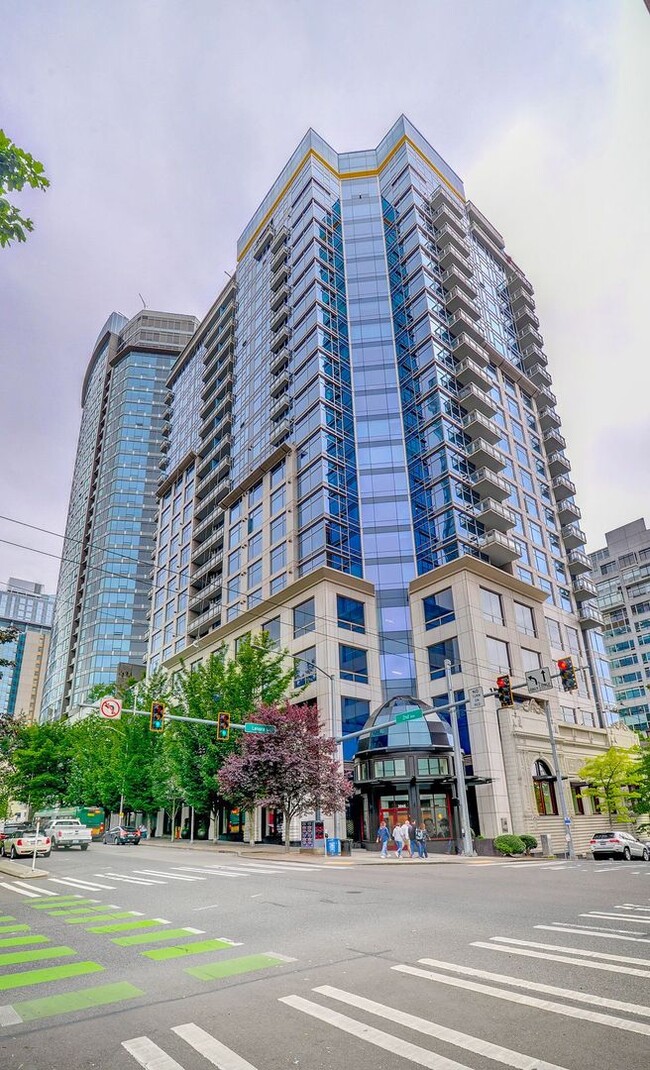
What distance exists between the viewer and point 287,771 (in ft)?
115

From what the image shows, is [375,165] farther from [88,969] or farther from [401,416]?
[88,969]

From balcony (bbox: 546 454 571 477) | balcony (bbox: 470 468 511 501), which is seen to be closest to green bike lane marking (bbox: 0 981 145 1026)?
balcony (bbox: 470 468 511 501)

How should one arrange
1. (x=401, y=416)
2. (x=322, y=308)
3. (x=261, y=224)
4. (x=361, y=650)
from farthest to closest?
(x=261, y=224)
(x=322, y=308)
(x=401, y=416)
(x=361, y=650)

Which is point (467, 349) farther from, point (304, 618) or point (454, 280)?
point (304, 618)

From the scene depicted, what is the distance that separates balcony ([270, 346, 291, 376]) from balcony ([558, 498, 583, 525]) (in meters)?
33.0

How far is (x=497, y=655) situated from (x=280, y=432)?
29279 millimetres

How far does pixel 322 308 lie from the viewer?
61.1 metres

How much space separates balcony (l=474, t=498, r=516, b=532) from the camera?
52.4 m

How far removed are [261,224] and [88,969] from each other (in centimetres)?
8361

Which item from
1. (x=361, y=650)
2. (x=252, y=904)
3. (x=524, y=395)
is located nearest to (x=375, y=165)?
(x=524, y=395)

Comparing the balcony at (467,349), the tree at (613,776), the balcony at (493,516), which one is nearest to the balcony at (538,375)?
the balcony at (467,349)

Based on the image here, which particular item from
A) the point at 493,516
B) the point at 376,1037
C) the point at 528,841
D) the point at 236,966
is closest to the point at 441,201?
the point at 493,516

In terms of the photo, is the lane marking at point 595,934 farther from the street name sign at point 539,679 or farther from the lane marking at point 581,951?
the street name sign at point 539,679

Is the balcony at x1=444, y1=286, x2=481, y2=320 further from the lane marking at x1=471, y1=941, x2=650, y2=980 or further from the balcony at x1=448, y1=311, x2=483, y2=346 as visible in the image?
the lane marking at x1=471, y1=941, x2=650, y2=980
